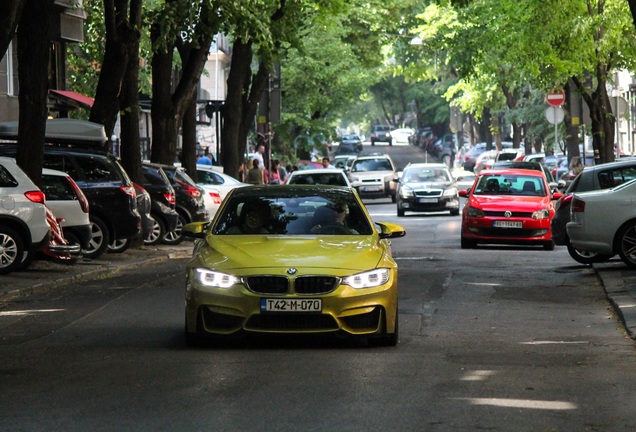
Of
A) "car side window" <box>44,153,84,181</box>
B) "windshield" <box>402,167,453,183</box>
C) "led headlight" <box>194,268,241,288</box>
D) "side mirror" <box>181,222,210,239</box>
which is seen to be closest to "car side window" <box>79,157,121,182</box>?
"car side window" <box>44,153,84,181</box>

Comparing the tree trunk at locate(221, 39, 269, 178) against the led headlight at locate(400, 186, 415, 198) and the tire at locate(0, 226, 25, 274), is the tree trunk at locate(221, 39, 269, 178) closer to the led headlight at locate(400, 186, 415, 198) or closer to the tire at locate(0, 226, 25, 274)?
the led headlight at locate(400, 186, 415, 198)

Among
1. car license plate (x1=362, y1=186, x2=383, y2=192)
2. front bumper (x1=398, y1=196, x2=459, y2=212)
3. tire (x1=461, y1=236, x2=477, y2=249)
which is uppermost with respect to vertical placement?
tire (x1=461, y1=236, x2=477, y2=249)

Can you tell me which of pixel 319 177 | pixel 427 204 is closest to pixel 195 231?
pixel 319 177

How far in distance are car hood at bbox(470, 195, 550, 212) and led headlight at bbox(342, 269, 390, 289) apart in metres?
15.9

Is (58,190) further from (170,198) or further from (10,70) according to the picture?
(10,70)

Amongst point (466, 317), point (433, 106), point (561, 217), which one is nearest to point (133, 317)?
point (466, 317)

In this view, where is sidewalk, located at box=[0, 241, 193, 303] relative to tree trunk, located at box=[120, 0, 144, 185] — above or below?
below

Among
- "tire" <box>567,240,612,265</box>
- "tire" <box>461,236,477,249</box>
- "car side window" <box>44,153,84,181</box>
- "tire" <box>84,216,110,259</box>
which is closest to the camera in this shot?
"tire" <box>567,240,612,265</box>

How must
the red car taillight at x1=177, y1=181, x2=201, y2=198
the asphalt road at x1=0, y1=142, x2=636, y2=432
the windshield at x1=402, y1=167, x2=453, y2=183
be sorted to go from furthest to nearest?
the windshield at x1=402, y1=167, x2=453, y2=183
the red car taillight at x1=177, y1=181, x2=201, y2=198
the asphalt road at x1=0, y1=142, x2=636, y2=432

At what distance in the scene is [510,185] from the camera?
28.7m

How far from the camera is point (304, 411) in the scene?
896 cm

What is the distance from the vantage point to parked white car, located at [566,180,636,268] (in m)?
20.2

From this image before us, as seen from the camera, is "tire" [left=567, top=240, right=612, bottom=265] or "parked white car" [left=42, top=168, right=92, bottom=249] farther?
"parked white car" [left=42, top=168, right=92, bottom=249]

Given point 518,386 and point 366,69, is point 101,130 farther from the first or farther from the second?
point 366,69
